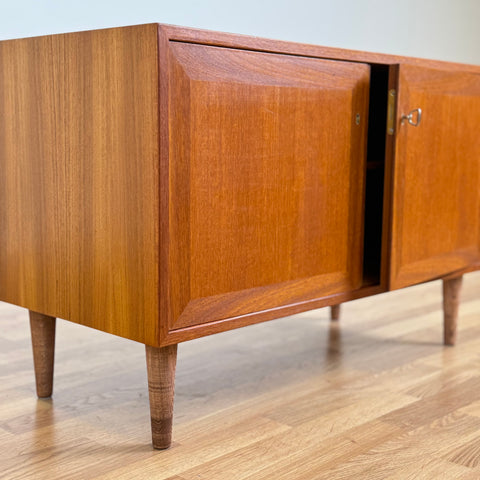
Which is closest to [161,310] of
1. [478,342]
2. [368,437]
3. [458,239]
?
[368,437]

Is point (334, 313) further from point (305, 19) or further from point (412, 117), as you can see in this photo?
point (305, 19)

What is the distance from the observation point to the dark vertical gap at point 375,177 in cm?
133

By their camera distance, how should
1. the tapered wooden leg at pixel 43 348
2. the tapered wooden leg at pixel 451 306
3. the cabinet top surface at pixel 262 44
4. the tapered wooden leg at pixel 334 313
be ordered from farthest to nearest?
the tapered wooden leg at pixel 334 313 → the tapered wooden leg at pixel 451 306 → the tapered wooden leg at pixel 43 348 → the cabinet top surface at pixel 262 44

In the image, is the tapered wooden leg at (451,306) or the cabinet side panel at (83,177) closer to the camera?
the cabinet side panel at (83,177)

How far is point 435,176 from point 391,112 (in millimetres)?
171

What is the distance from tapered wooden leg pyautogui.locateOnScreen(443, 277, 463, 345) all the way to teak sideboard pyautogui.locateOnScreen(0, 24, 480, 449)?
30cm

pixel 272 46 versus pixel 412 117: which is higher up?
pixel 272 46

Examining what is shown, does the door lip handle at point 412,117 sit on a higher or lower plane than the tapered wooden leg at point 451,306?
higher

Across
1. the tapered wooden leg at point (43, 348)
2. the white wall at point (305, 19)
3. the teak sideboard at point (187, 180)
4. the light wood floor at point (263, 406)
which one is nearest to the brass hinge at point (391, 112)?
the teak sideboard at point (187, 180)

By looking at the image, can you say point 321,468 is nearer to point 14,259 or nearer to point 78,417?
point 78,417

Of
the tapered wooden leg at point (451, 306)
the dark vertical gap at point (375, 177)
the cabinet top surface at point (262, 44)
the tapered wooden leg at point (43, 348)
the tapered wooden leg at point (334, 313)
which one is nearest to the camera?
the cabinet top surface at point (262, 44)

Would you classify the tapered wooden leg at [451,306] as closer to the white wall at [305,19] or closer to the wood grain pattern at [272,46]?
the wood grain pattern at [272,46]

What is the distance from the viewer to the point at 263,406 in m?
1.22

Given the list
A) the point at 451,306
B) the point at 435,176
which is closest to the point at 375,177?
the point at 435,176
